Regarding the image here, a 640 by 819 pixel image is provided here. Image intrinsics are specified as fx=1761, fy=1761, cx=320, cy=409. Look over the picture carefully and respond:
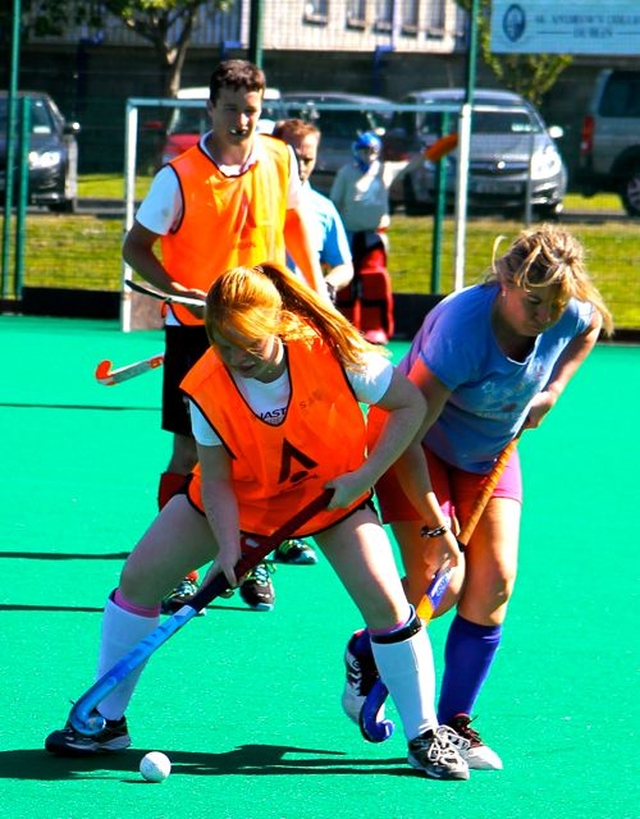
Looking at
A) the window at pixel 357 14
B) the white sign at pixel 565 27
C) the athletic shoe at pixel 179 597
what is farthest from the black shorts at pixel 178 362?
the window at pixel 357 14

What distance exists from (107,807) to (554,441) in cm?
589

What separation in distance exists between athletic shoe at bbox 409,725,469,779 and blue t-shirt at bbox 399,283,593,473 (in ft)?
2.28

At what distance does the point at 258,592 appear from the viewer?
560 cm

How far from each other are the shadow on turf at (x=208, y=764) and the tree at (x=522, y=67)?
74.6 feet

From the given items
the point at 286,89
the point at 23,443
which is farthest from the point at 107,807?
the point at 286,89

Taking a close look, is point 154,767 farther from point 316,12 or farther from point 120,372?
point 316,12

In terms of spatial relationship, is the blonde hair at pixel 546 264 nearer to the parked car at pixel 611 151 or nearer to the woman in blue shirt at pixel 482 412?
the woman in blue shirt at pixel 482 412

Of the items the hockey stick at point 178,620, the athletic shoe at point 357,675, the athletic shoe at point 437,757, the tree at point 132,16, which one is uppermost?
the tree at point 132,16

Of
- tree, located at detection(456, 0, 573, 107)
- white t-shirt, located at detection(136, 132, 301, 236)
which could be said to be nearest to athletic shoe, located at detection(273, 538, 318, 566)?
white t-shirt, located at detection(136, 132, 301, 236)

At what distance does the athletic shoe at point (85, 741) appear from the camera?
162 inches

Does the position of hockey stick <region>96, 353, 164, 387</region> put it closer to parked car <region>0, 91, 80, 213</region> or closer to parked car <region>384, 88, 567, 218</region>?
parked car <region>384, 88, 567, 218</region>

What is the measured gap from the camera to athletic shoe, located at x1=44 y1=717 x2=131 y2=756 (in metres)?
4.11

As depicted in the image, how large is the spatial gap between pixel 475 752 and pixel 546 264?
116cm

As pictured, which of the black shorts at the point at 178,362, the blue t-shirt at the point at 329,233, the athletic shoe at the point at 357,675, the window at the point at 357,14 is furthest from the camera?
the window at the point at 357,14
